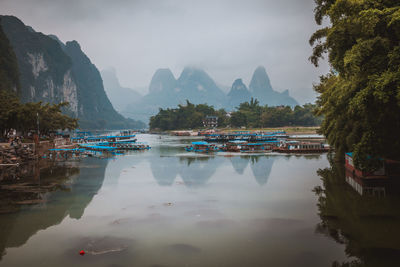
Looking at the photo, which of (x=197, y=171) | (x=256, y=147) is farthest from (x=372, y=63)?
(x=256, y=147)

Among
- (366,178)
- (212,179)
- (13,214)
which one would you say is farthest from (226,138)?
(13,214)

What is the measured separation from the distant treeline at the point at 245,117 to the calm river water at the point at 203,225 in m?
109

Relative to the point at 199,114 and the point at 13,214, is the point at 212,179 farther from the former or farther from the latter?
the point at 199,114

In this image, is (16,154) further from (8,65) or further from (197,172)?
(8,65)

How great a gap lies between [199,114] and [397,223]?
140 m

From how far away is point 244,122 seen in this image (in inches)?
5620

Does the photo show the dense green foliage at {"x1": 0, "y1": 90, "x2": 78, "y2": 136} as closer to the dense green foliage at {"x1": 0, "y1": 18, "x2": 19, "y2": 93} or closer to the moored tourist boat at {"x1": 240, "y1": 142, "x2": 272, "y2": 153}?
the moored tourist boat at {"x1": 240, "y1": 142, "x2": 272, "y2": 153}

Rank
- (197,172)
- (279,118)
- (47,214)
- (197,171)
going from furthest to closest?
(279,118)
(197,171)
(197,172)
(47,214)

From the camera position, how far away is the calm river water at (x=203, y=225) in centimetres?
1272

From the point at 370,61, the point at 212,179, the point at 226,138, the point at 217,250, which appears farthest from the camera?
the point at 226,138

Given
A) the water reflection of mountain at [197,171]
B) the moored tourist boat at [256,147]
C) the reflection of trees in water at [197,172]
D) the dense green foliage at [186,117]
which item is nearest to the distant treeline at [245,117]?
the dense green foliage at [186,117]

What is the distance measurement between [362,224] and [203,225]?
7.94 metres

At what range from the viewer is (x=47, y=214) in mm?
18938

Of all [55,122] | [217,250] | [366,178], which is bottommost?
[217,250]
